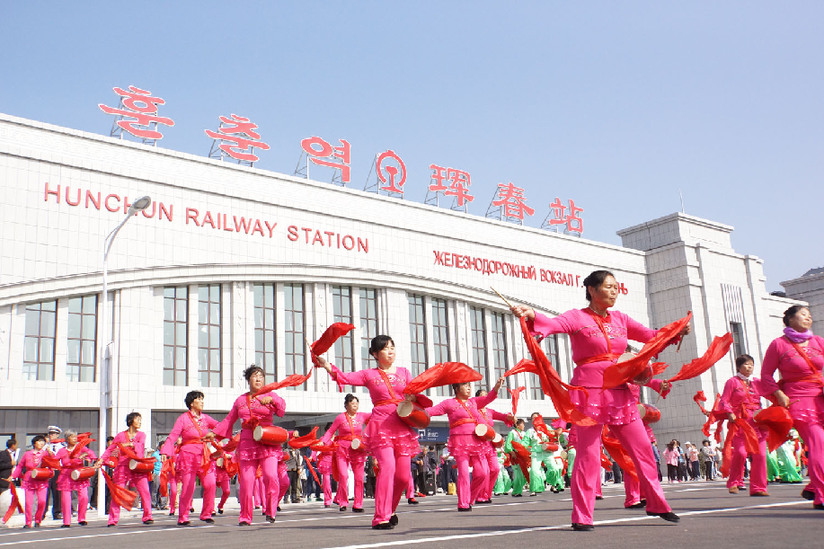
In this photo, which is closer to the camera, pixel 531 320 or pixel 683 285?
pixel 531 320

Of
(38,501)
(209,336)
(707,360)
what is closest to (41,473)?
(38,501)

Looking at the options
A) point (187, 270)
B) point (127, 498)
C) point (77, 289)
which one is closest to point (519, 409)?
point (187, 270)

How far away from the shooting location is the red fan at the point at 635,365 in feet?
19.6

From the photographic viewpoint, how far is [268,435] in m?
9.45

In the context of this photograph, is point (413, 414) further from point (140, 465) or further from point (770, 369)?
point (140, 465)

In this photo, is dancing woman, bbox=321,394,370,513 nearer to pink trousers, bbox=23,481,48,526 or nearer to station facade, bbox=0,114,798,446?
pink trousers, bbox=23,481,48,526

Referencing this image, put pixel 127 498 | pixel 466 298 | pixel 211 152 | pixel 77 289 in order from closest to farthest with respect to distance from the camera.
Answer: pixel 127 498
pixel 77 289
pixel 211 152
pixel 466 298

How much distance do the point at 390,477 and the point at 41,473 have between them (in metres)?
8.96

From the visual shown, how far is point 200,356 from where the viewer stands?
90.9 feet

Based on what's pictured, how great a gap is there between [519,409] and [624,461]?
2778 centimetres

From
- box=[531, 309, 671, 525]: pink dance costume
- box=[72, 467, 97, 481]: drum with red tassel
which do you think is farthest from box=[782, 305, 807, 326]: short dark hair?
box=[72, 467, 97, 481]: drum with red tassel

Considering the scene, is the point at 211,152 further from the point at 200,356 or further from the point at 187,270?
the point at 200,356

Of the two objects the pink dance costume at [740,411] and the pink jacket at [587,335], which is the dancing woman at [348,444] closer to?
the pink dance costume at [740,411]

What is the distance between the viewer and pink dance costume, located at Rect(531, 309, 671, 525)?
5.98m
